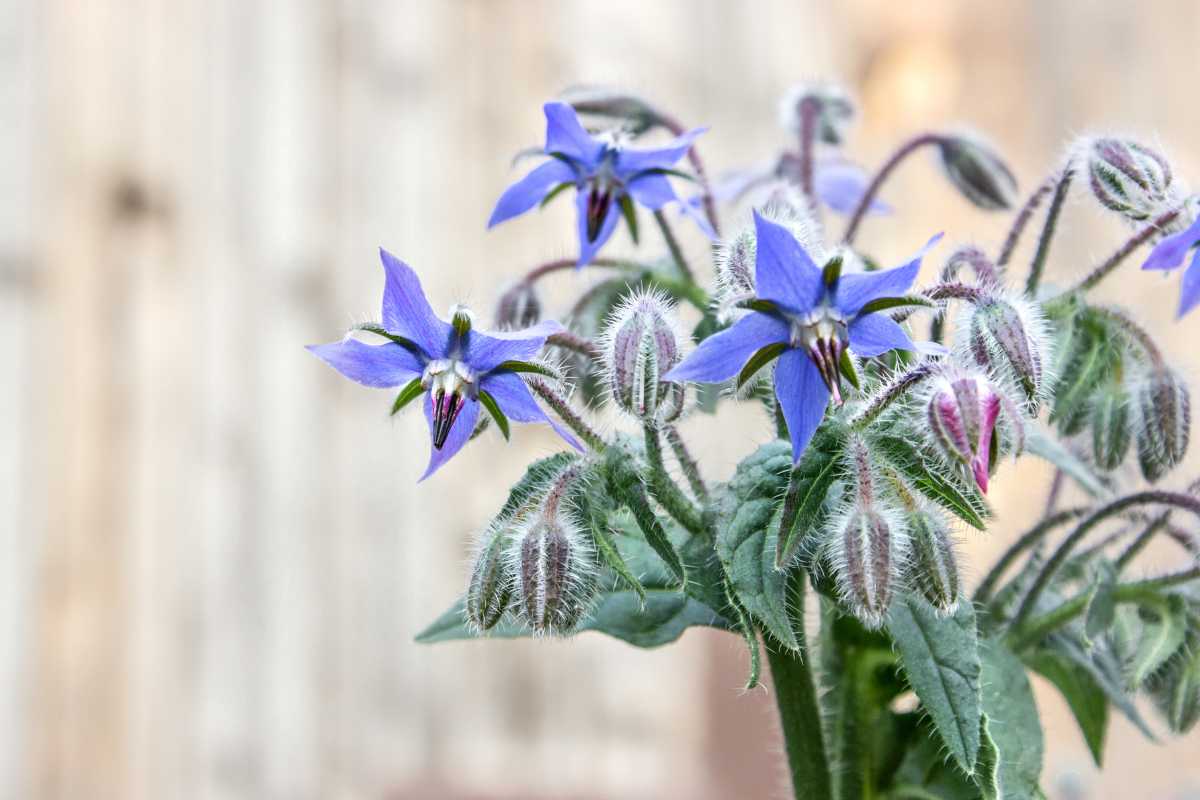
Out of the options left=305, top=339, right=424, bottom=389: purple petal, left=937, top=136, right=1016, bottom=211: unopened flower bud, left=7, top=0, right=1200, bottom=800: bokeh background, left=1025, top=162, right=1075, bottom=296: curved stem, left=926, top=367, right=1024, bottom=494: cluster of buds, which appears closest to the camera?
left=926, top=367, right=1024, bottom=494: cluster of buds

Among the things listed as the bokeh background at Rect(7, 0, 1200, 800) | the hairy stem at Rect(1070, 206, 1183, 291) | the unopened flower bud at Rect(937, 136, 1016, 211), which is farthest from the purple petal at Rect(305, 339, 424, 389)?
the bokeh background at Rect(7, 0, 1200, 800)

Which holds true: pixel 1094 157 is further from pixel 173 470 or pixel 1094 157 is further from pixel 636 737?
pixel 636 737

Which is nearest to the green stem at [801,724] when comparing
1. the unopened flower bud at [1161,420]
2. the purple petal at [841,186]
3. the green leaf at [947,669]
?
the green leaf at [947,669]

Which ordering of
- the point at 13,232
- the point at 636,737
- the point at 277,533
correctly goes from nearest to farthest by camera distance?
the point at 13,232, the point at 277,533, the point at 636,737

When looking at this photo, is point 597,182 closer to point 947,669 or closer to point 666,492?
point 666,492

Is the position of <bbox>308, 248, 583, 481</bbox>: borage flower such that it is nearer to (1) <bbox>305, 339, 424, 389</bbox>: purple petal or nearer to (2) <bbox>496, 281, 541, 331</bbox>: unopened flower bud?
(1) <bbox>305, 339, 424, 389</bbox>: purple petal

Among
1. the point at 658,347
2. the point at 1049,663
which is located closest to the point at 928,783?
the point at 1049,663
